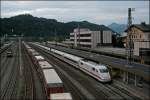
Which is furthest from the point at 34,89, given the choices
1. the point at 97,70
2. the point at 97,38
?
the point at 97,38

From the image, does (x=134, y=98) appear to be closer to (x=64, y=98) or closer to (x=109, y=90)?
(x=109, y=90)

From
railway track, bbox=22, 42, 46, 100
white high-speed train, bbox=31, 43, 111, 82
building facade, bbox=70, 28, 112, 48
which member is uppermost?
building facade, bbox=70, 28, 112, 48

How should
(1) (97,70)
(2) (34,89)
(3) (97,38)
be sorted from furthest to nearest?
(3) (97,38)
(1) (97,70)
(2) (34,89)

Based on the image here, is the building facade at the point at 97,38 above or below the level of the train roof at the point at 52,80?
above

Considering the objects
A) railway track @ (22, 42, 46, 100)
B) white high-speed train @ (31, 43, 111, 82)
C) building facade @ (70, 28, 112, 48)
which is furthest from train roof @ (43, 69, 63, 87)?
building facade @ (70, 28, 112, 48)

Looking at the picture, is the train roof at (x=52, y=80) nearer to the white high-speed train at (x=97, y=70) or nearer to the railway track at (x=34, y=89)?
the railway track at (x=34, y=89)

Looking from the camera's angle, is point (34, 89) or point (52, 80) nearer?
point (52, 80)

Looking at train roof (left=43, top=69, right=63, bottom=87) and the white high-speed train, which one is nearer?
train roof (left=43, top=69, right=63, bottom=87)

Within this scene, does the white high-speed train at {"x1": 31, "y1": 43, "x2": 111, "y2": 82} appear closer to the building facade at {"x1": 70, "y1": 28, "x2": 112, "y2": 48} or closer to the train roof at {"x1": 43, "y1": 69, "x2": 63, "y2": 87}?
the train roof at {"x1": 43, "y1": 69, "x2": 63, "y2": 87}

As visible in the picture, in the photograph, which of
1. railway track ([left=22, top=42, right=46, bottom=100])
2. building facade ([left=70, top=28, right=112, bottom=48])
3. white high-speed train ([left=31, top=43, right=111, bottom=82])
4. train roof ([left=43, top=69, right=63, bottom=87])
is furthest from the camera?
building facade ([left=70, top=28, right=112, bottom=48])

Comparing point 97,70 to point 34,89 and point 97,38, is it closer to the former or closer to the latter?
point 34,89

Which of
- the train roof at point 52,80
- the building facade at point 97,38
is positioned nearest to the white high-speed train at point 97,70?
the train roof at point 52,80

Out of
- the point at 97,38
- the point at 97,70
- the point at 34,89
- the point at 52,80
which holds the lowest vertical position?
the point at 34,89

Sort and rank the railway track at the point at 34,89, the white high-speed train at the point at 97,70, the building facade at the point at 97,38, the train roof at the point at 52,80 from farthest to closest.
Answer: the building facade at the point at 97,38, the white high-speed train at the point at 97,70, the railway track at the point at 34,89, the train roof at the point at 52,80
